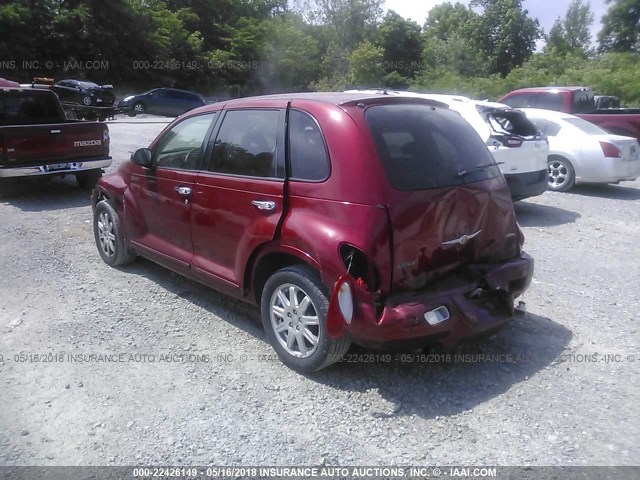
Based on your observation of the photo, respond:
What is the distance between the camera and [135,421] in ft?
11.3

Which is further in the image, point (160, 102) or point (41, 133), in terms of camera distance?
point (160, 102)

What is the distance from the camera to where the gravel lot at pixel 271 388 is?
10.4 feet

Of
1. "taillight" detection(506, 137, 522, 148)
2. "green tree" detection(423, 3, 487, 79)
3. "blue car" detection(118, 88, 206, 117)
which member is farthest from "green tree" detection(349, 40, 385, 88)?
"taillight" detection(506, 137, 522, 148)

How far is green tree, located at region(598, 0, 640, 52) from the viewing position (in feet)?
117

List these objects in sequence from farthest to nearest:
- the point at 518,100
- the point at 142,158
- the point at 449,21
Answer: the point at 449,21 < the point at 518,100 < the point at 142,158

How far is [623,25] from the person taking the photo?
36.2 metres

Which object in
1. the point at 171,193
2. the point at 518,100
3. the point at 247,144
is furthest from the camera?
the point at 518,100

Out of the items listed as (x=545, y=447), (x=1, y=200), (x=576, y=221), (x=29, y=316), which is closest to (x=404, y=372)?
(x=545, y=447)

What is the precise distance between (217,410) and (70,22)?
3614 centimetres

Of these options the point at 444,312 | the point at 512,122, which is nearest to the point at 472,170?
the point at 444,312

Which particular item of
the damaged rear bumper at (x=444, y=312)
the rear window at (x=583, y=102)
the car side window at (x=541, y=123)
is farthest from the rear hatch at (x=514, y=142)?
the rear window at (x=583, y=102)

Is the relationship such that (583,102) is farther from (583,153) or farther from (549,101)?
(583,153)

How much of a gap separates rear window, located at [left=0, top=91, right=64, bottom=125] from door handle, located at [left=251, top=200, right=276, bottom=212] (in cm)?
777

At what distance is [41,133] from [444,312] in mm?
7670
